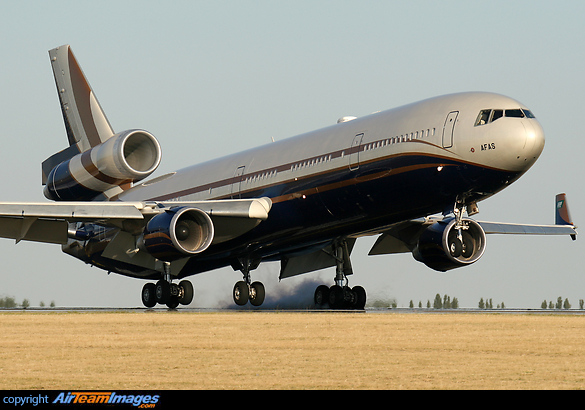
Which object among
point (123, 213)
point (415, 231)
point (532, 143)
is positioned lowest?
point (123, 213)

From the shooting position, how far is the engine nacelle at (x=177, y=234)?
1134 inches

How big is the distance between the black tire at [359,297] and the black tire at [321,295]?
123cm

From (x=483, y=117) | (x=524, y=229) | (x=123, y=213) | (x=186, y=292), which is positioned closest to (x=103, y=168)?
(x=123, y=213)

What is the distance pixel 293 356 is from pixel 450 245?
629 inches

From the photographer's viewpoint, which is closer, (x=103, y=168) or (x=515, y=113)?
(x=515, y=113)

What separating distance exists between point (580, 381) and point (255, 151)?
23978 millimetres

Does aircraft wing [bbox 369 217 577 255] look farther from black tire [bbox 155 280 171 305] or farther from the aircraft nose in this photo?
black tire [bbox 155 280 171 305]

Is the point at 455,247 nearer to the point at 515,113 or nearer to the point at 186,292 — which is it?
the point at 515,113

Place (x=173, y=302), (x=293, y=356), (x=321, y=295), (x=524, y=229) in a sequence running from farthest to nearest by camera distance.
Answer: (x=524, y=229), (x=321, y=295), (x=173, y=302), (x=293, y=356)

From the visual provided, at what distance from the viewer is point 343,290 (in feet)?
114

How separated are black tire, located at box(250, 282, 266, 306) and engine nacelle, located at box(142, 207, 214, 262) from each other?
6.09 m

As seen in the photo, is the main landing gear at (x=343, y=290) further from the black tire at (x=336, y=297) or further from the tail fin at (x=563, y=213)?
the tail fin at (x=563, y=213)

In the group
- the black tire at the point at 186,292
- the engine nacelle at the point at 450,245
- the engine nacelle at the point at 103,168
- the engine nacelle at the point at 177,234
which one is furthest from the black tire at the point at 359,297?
the engine nacelle at the point at 103,168

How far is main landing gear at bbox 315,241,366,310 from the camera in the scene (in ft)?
112
